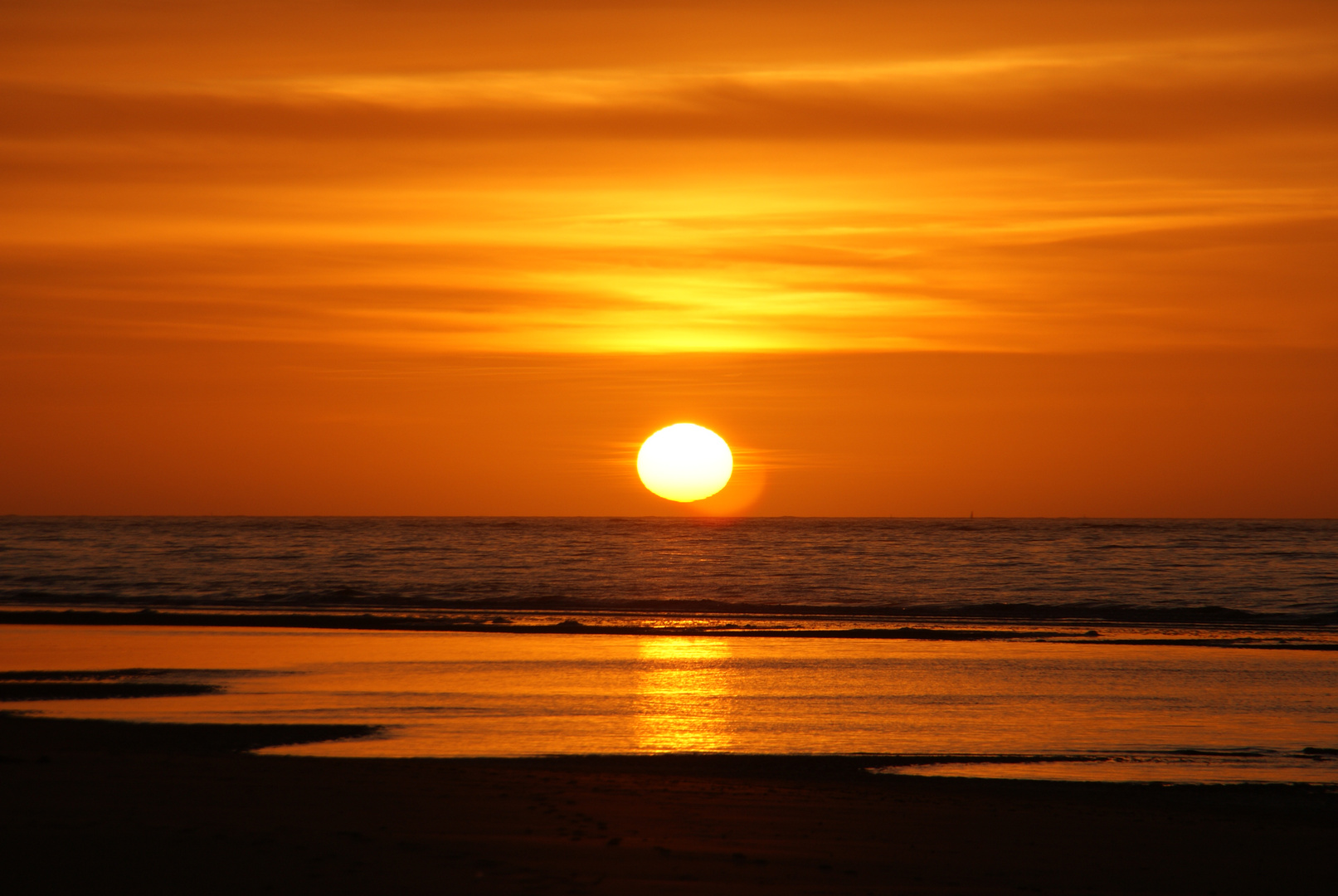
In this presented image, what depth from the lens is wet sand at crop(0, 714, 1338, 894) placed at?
8.18 m

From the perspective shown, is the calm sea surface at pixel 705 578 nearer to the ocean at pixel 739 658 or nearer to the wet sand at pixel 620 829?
the ocean at pixel 739 658

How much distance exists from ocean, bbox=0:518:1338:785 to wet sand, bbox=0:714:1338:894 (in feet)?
3.87

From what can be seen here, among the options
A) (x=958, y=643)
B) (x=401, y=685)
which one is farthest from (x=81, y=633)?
(x=958, y=643)

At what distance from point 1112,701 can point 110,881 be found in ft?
45.0

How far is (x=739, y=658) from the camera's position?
75.2ft

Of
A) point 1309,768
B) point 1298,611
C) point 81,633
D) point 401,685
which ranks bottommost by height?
point 1309,768

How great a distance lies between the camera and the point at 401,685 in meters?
18.5

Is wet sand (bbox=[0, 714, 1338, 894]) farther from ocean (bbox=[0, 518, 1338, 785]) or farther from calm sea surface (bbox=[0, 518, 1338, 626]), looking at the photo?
calm sea surface (bbox=[0, 518, 1338, 626])

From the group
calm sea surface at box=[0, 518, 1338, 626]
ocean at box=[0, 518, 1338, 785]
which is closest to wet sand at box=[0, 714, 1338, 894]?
ocean at box=[0, 518, 1338, 785]

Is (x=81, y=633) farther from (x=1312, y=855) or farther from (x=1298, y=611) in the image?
(x=1298, y=611)

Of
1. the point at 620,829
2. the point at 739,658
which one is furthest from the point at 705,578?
the point at 620,829

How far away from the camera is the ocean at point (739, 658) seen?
45.9 ft

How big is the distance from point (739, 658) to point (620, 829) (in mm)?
13494

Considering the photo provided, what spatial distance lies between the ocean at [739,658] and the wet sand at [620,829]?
1.18 m
